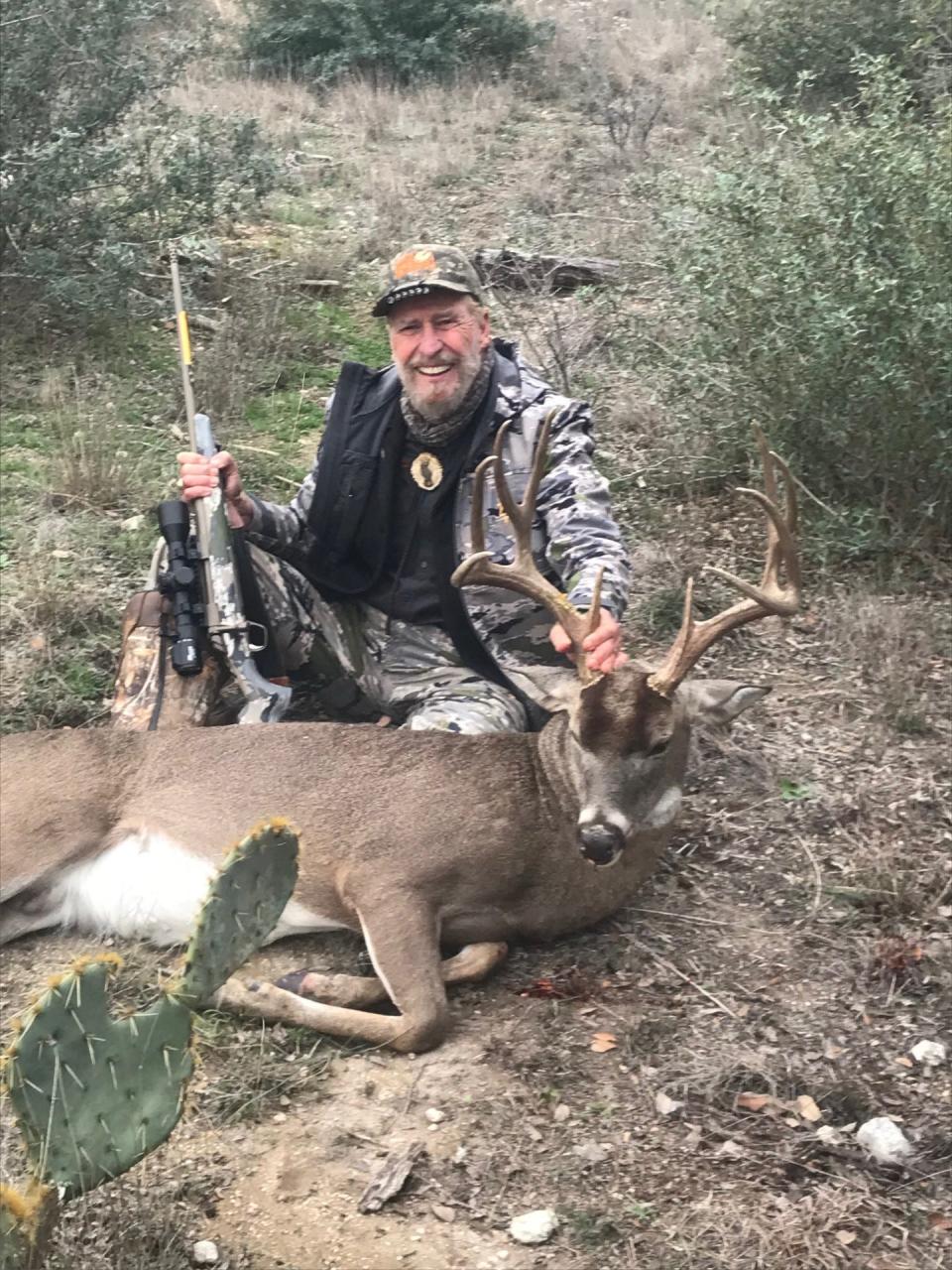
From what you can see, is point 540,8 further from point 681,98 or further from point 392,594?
point 392,594

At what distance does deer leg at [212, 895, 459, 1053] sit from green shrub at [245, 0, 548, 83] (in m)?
13.0

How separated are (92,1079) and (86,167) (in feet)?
23.3

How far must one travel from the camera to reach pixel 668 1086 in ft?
11.4

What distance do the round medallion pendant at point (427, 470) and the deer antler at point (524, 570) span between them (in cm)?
84

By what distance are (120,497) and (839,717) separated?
346cm

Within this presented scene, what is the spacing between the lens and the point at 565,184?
11445 millimetres

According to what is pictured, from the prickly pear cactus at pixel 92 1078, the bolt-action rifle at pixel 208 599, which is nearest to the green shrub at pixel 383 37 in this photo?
the bolt-action rifle at pixel 208 599

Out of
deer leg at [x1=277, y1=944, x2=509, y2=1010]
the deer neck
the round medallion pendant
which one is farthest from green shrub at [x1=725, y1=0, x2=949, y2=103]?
deer leg at [x1=277, y1=944, x2=509, y2=1010]

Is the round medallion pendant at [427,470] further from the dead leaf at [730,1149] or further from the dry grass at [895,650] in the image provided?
the dead leaf at [730,1149]

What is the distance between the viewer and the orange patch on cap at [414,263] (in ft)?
15.6

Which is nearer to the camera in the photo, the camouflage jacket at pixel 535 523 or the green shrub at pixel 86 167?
the camouflage jacket at pixel 535 523

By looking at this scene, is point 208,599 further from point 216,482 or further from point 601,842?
point 601,842

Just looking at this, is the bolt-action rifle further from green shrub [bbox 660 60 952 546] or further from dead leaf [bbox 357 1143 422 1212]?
green shrub [bbox 660 60 952 546]

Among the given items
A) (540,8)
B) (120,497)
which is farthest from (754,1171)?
(540,8)
